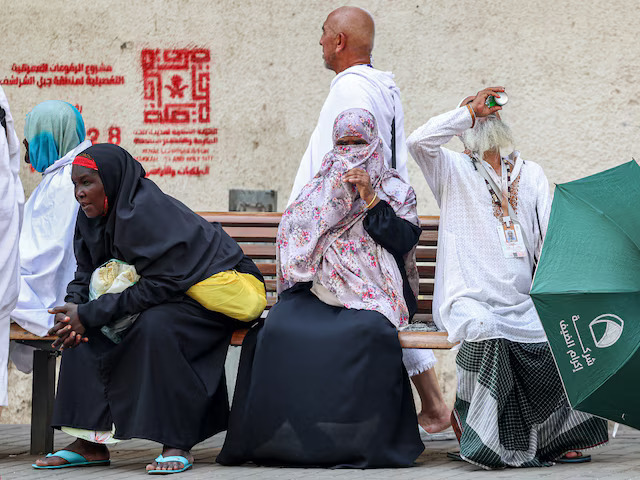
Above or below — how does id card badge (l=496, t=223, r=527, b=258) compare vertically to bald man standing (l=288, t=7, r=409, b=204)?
below

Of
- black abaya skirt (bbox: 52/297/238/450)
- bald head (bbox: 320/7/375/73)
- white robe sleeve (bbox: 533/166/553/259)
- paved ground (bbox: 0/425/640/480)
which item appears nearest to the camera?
paved ground (bbox: 0/425/640/480)

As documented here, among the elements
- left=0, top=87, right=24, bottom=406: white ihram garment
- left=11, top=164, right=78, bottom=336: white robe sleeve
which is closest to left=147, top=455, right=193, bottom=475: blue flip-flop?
left=0, top=87, right=24, bottom=406: white ihram garment

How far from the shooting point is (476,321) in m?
5.08

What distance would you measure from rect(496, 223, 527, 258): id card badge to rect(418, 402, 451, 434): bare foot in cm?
108

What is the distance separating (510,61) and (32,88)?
2.92 m

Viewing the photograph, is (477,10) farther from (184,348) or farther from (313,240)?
(184,348)

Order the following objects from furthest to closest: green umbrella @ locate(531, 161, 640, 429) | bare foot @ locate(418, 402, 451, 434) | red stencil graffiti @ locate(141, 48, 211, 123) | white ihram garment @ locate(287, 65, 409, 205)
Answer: red stencil graffiti @ locate(141, 48, 211, 123) < bare foot @ locate(418, 402, 451, 434) < white ihram garment @ locate(287, 65, 409, 205) < green umbrella @ locate(531, 161, 640, 429)

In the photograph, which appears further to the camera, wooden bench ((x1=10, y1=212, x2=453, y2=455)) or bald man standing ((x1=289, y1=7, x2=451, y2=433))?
bald man standing ((x1=289, y1=7, x2=451, y2=433))

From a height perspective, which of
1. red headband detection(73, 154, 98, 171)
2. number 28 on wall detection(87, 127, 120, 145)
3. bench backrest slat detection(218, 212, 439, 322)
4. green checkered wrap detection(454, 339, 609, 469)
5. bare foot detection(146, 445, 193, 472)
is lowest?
bare foot detection(146, 445, 193, 472)

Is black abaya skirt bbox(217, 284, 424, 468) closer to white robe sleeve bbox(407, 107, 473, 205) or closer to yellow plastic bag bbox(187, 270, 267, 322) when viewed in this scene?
yellow plastic bag bbox(187, 270, 267, 322)

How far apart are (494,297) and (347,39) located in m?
1.51

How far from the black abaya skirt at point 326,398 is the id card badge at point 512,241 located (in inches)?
26.3

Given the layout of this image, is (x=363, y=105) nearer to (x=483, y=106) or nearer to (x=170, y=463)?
(x=483, y=106)

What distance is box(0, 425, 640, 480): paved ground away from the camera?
4.76 m
